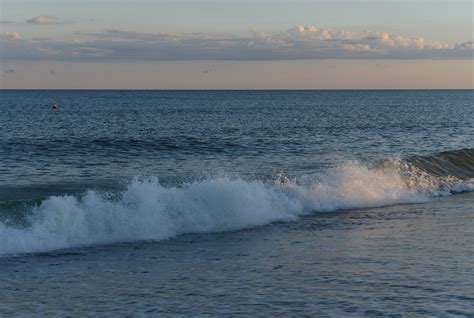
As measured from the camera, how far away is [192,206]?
1967 centimetres

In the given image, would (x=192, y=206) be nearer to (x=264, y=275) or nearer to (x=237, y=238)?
(x=237, y=238)

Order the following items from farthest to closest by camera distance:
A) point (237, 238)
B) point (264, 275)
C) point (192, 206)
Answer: point (192, 206) → point (237, 238) → point (264, 275)

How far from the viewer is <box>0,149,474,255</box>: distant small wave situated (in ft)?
55.3

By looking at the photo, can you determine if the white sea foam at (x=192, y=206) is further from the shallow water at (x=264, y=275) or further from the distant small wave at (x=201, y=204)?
the shallow water at (x=264, y=275)

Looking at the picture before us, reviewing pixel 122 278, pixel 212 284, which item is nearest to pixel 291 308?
pixel 212 284

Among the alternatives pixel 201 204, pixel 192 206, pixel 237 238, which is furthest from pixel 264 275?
pixel 201 204

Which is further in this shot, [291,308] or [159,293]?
[159,293]

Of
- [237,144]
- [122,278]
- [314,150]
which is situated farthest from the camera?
[237,144]

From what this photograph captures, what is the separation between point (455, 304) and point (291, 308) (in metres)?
2.65

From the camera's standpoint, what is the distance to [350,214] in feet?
69.1

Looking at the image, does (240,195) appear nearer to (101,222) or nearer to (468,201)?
(101,222)

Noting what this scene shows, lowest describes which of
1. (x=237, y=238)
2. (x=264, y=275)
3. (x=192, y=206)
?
(x=237, y=238)

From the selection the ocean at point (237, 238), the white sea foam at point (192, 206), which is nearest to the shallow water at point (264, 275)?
the ocean at point (237, 238)

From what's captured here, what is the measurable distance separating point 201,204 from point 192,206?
378 mm
